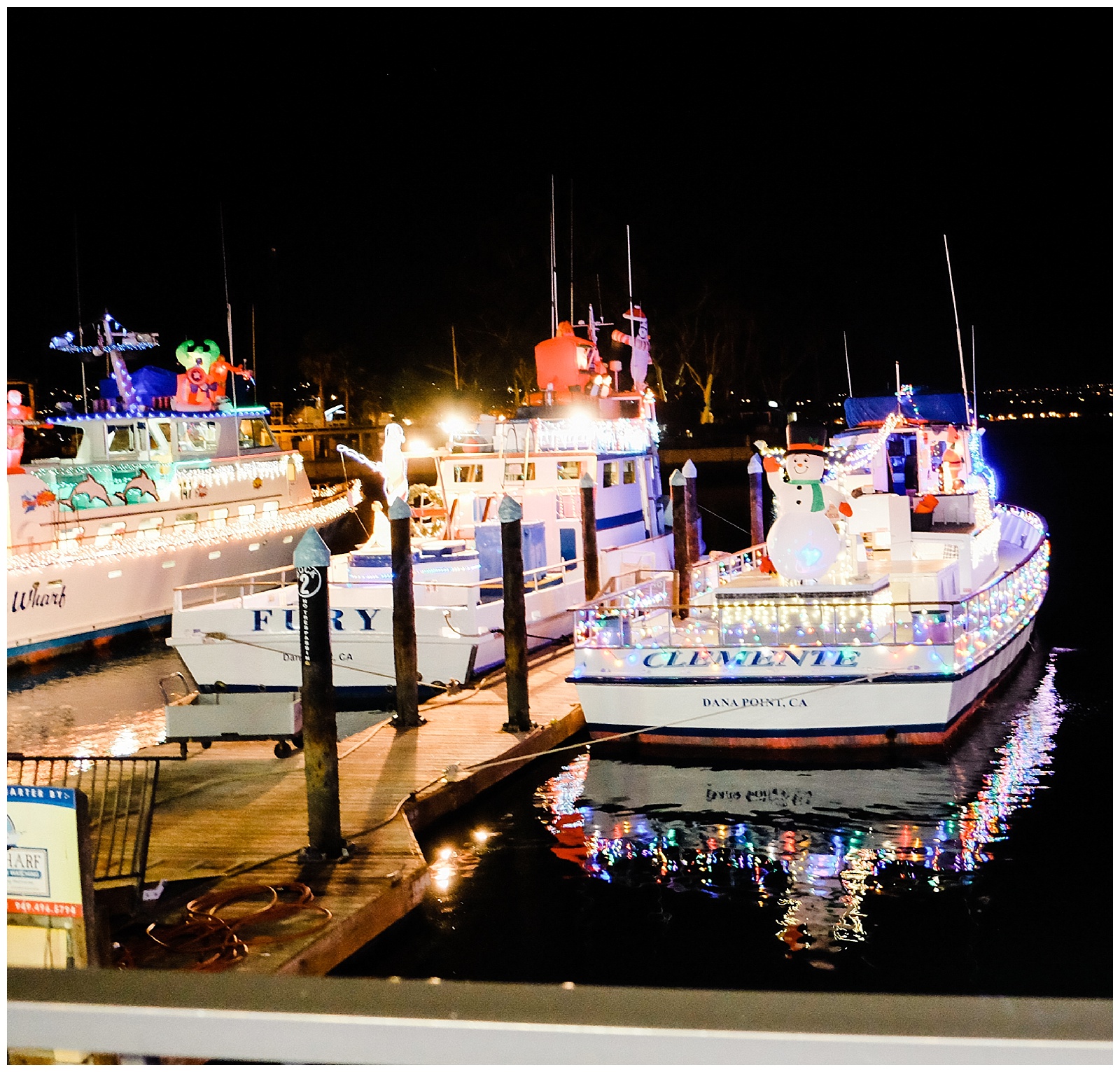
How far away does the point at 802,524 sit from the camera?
12055mm

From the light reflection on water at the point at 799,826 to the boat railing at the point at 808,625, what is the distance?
1.40 metres

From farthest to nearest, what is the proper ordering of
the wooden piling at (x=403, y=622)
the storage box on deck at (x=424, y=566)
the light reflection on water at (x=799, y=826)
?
the storage box on deck at (x=424, y=566)
the wooden piling at (x=403, y=622)
the light reflection on water at (x=799, y=826)

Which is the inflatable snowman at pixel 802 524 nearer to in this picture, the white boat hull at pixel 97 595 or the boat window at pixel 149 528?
the white boat hull at pixel 97 595

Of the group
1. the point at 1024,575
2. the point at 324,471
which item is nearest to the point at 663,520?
the point at 1024,575

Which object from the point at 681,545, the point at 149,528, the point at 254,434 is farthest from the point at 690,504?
the point at 254,434

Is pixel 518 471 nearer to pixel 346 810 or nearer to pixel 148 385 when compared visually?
pixel 148 385

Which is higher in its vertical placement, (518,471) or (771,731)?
(518,471)

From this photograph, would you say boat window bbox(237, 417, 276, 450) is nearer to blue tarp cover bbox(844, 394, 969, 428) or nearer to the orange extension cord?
blue tarp cover bbox(844, 394, 969, 428)

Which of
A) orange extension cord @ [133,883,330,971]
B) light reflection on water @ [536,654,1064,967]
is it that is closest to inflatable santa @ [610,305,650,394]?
light reflection on water @ [536,654,1064,967]

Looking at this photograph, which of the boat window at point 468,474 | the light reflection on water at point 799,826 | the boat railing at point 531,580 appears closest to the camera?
the light reflection on water at point 799,826

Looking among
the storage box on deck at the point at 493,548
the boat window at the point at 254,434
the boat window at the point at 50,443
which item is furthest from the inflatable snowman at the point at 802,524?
the boat window at the point at 254,434

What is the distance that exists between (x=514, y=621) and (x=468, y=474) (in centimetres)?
924

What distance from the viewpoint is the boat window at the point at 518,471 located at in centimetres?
2130

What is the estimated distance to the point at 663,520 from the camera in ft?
81.0
